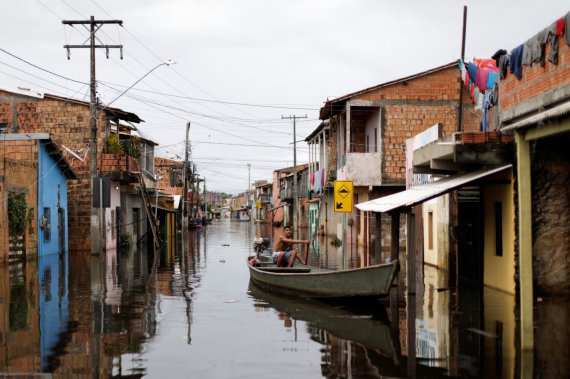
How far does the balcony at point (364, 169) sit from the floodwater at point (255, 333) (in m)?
12.9

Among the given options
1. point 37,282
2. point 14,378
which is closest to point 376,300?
point 14,378

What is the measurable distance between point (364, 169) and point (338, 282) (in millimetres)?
18513

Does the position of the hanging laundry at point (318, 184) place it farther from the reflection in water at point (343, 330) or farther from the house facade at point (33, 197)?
the reflection in water at point (343, 330)

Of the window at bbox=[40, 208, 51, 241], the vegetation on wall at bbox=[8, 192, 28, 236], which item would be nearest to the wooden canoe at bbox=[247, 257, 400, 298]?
the vegetation on wall at bbox=[8, 192, 28, 236]

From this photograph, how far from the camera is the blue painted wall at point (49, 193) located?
31.1 meters

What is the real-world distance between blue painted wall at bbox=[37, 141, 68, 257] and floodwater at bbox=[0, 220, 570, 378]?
10.8 m

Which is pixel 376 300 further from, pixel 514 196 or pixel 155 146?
pixel 155 146

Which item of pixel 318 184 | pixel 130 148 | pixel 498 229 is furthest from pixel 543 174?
pixel 318 184

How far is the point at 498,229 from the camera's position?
18375mm

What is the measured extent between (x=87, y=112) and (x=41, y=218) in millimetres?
7781

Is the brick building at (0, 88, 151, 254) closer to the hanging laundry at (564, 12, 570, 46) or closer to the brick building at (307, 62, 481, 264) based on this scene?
the brick building at (307, 62, 481, 264)

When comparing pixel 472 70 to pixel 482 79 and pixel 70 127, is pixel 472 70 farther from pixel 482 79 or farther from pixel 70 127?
pixel 70 127

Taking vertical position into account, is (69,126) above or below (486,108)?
above

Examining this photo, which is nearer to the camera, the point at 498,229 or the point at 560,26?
the point at 560,26
